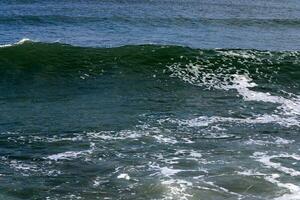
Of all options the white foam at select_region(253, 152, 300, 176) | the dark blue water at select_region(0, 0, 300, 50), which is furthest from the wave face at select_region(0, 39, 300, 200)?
the dark blue water at select_region(0, 0, 300, 50)

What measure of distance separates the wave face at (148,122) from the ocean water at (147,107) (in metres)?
0.04

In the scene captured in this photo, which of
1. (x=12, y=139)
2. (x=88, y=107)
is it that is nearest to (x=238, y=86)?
(x=88, y=107)

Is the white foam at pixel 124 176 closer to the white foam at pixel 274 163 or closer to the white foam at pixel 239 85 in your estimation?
the white foam at pixel 274 163

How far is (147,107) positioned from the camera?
50.9ft

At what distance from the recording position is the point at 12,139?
41.1ft

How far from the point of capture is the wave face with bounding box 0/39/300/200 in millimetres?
10328

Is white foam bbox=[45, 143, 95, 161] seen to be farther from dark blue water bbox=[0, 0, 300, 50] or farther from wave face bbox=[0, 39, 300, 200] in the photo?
dark blue water bbox=[0, 0, 300, 50]

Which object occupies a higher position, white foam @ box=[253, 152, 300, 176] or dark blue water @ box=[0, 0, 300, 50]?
dark blue water @ box=[0, 0, 300, 50]

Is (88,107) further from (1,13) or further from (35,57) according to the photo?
(1,13)

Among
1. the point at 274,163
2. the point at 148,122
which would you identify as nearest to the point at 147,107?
the point at 148,122

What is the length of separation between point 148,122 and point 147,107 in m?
1.58

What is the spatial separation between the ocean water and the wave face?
4cm

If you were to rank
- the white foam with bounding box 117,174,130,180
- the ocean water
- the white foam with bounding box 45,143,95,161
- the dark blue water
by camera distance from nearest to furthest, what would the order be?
the ocean water, the white foam with bounding box 117,174,130,180, the white foam with bounding box 45,143,95,161, the dark blue water

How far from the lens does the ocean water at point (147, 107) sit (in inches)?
411
